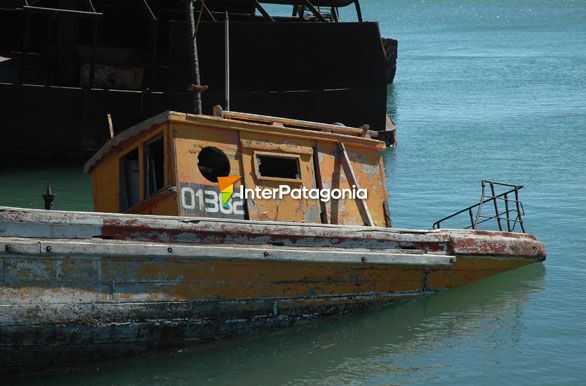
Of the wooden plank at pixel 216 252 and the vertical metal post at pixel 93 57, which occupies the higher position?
the vertical metal post at pixel 93 57

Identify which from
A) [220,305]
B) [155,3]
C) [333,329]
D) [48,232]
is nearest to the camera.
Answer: [48,232]

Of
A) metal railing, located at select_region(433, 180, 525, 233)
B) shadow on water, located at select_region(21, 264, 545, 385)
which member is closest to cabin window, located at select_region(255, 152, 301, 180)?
shadow on water, located at select_region(21, 264, 545, 385)

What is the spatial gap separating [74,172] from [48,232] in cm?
1350

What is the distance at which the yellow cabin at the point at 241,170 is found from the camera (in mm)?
12500

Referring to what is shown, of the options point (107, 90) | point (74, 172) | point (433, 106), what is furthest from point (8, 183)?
point (433, 106)

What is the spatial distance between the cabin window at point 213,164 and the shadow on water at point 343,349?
2.09m

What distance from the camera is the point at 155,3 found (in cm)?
2806

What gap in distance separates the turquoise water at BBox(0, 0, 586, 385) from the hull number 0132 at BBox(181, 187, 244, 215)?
1.66 m

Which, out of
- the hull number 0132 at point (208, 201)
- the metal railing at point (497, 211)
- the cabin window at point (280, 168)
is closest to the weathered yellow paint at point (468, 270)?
the metal railing at point (497, 211)

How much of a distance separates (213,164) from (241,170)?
0.43m

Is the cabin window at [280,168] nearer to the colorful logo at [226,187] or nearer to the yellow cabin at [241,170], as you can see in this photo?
the yellow cabin at [241,170]

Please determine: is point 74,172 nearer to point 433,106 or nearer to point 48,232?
point 48,232

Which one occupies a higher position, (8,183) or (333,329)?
(8,183)

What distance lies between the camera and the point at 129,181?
13.4 metres
